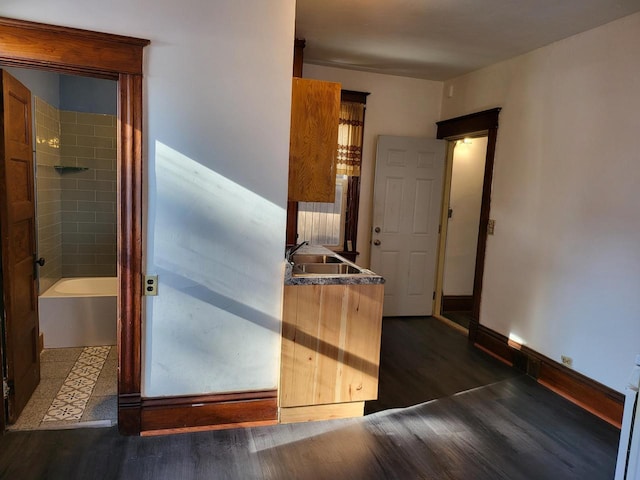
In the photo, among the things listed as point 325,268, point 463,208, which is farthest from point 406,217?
point 325,268

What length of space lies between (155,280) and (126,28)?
4.41ft

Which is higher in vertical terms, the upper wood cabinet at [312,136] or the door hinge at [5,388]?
the upper wood cabinet at [312,136]

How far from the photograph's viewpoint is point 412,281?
16.5ft

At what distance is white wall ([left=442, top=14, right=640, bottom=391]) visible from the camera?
9.34 feet

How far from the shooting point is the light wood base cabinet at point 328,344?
259 centimetres

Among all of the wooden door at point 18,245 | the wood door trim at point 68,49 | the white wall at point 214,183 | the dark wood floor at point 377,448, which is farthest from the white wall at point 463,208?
the wooden door at point 18,245

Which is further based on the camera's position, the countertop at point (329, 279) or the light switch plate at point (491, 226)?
the light switch plate at point (491, 226)

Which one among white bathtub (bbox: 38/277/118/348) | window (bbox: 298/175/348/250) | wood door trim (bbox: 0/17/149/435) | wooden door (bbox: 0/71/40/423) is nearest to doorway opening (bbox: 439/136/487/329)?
window (bbox: 298/175/348/250)

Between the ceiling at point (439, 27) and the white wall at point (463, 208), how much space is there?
119 centimetres

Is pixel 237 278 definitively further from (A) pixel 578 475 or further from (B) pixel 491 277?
(B) pixel 491 277

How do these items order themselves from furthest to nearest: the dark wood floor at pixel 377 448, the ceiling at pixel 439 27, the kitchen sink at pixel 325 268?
the kitchen sink at pixel 325 268 < the ceiling at pixel 439 27 < the dark wood floor at pixel 377 448

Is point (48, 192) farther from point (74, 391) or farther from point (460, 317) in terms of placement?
point (460, 317)

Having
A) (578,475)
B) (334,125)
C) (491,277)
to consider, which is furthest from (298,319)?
(491,277)

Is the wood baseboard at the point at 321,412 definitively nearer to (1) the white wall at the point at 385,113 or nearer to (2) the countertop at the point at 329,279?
(2) the countertop at the point at 329,279
